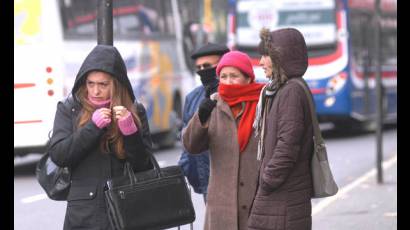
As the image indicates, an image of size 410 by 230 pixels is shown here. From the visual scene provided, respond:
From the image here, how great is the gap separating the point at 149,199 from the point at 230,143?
566 mm

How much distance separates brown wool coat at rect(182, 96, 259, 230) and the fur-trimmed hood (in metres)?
0.52

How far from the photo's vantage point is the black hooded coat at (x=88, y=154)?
17.6 ft

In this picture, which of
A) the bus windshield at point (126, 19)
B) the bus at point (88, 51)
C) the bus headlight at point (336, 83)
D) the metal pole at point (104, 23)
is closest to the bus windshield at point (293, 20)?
the bus headlight at point (336, 83)

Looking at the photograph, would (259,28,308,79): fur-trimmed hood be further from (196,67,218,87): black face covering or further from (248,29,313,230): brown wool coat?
(196,67,218,87): black face covering

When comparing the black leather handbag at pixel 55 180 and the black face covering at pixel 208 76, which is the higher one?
the black face covering at pixel 208 76

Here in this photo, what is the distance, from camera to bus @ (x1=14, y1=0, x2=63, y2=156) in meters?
15.8

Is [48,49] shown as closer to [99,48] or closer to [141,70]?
[141,70]

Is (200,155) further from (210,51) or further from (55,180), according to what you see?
(55,180)

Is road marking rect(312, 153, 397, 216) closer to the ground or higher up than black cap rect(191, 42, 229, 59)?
closer to the ground

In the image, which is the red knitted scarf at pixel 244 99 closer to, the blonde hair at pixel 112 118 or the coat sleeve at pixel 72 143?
the blonde hair at pixel 112 118

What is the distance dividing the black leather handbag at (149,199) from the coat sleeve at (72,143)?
20 centimetres

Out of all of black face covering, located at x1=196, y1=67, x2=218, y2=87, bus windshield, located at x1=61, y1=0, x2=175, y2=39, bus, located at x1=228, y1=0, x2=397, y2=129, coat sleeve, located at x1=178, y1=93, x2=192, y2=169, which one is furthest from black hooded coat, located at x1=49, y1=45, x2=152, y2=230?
bus, located at x1=228, y1=0, x2=397, y2=129

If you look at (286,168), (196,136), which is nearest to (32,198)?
(196,136)
